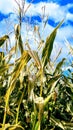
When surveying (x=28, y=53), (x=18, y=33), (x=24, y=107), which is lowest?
(x=24, y=107)

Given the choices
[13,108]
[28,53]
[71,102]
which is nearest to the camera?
[28,53]

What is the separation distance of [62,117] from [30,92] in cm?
56

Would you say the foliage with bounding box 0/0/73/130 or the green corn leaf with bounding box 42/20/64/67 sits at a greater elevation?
the green corn leaf with bounding box 42/20/64/67

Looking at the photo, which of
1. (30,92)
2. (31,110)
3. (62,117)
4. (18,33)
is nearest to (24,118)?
(31,110)

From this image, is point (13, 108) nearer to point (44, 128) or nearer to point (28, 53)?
point (44, 128)

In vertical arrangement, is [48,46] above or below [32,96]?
above

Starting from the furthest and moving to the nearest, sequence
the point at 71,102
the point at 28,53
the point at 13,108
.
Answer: the point at 71,102
the point at 13,108
the point at 28,53

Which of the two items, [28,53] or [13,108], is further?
[13,108]

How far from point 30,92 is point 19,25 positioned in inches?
19.9

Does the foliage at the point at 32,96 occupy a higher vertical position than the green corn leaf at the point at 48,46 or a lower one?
lower

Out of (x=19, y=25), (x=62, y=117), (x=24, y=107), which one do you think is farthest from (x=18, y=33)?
(x=62, y=117)

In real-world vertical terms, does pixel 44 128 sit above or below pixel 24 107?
below

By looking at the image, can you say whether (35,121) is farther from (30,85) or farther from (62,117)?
(62,117)

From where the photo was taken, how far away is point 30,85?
6.59 ft
